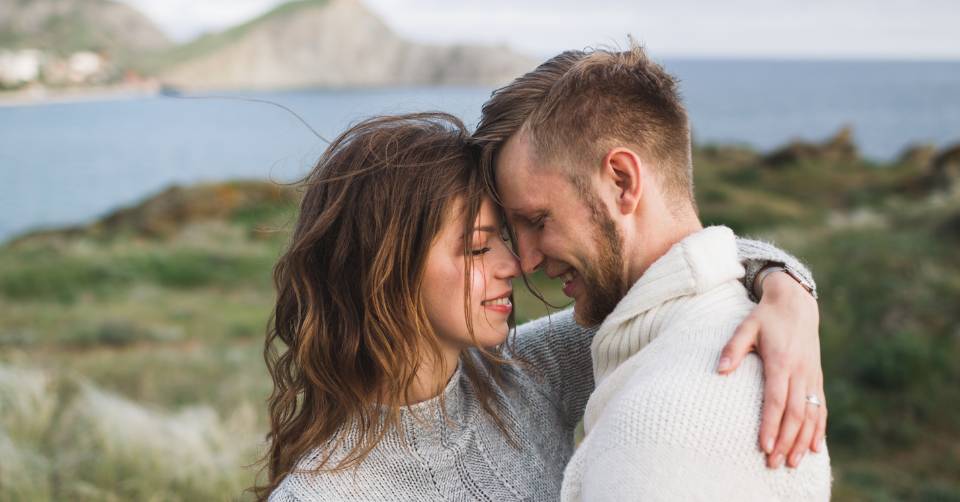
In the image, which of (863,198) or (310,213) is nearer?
(310,213)

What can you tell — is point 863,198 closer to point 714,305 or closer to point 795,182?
point 795,182

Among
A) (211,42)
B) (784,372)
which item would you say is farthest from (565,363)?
(211,42)

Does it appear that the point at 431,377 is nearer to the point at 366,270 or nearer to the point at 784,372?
the point at 366,270

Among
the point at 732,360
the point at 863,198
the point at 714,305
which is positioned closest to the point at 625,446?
the point at 732,360

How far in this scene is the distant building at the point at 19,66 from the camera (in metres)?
83.2

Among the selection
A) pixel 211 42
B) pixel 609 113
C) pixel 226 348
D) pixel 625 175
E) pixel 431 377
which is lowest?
pixel 211 42

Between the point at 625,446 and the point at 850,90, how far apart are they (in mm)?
130193

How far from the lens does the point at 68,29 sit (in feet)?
335

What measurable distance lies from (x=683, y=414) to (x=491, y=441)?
3.34ft

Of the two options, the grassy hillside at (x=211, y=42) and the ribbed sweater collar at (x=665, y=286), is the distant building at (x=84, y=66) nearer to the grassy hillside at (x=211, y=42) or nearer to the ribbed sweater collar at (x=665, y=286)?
the grassy hillside at (x=211, y=42)

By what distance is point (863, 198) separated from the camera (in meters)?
16.8

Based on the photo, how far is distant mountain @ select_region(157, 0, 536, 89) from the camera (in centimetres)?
11075

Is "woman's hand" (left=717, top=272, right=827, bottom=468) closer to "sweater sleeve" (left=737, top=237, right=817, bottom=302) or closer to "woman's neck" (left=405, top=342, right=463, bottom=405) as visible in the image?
"sweater sleeve" (left=737, top=237, right=817, bottom=302)

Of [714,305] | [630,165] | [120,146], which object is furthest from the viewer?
[120,146]
